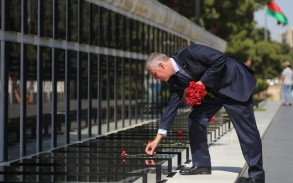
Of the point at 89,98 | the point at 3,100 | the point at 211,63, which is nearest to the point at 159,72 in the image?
the point at 211,63

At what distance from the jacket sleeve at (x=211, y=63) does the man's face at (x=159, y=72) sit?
1.36 ft

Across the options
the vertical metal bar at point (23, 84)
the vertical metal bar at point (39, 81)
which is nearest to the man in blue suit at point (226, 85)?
the vertical metal bar at point (23, 84)

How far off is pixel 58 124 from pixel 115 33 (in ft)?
18.5

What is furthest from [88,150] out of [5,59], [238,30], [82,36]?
[238,30]

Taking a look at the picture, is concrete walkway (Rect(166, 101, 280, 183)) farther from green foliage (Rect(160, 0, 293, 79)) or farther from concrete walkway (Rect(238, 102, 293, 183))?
green foliage (Rect(160, 0, 293, 79))

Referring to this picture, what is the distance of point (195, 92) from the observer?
30.2 ft

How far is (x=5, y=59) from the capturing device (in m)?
12.6

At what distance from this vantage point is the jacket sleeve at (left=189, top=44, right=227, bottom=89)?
920 centimetres

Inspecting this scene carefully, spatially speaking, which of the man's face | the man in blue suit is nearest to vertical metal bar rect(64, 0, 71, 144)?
the man in blue suit

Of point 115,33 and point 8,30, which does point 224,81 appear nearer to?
point 8,30

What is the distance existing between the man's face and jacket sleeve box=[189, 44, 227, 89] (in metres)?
0.41

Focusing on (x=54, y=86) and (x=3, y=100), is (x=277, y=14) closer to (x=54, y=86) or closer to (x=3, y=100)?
(x=54, y=86)

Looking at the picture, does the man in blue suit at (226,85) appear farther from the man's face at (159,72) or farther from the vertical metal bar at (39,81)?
the vertical metal bar at (39,81)

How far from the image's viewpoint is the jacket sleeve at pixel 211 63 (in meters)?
9.20
